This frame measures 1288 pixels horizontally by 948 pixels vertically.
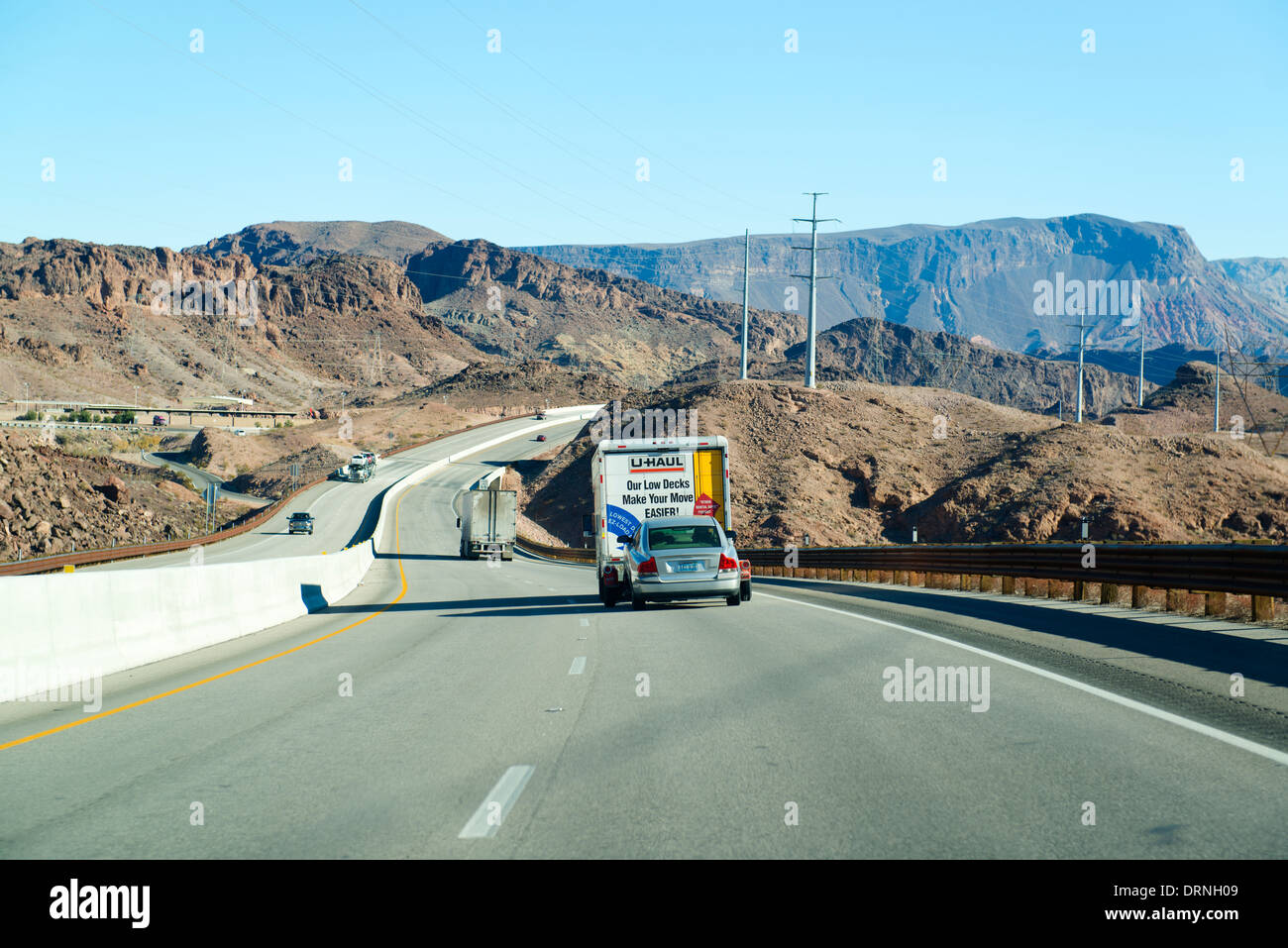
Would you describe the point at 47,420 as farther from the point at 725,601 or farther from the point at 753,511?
the point at 725,601

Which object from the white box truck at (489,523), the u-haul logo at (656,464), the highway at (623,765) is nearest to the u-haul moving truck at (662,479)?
the u-haul logo at (656,464)

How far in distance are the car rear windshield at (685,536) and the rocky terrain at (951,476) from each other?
34.2m

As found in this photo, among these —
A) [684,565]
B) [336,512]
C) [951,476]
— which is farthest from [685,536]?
[336,512]

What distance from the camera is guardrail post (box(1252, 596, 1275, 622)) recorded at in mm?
15648

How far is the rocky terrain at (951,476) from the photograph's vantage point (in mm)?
58656

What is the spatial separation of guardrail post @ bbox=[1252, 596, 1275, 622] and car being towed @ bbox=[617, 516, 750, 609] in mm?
8497

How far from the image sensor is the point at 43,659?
1173 centimetres

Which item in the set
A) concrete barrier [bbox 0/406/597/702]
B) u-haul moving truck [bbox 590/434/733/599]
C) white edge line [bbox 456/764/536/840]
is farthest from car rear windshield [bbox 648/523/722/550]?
white edge line [bbox 456/764/536/840]

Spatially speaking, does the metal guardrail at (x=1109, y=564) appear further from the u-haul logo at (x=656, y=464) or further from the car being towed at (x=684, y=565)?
the u-haul logo at (x=656, y=464)

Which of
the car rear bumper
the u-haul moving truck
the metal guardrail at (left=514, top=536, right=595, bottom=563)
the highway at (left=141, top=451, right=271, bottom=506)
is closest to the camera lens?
the car rear bumper

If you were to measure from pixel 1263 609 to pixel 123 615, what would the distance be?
47.5 feet

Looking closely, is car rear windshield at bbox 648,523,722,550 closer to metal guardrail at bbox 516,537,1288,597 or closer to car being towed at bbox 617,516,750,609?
car being towed at bbox 617,516,750,609

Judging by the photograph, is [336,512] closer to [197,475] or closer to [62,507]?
[62,507]
